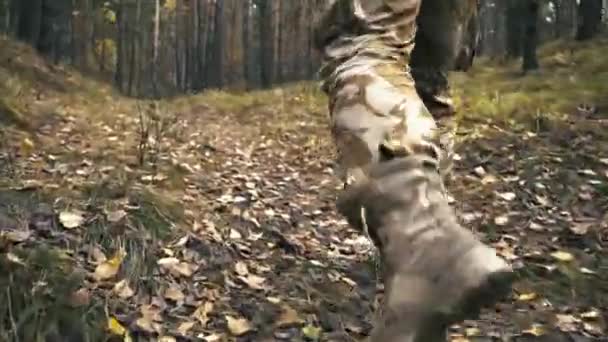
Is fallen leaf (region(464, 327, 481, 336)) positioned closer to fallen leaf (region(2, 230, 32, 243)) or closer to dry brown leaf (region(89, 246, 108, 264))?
dry brown leaf (region(89, 246, 108, 264))

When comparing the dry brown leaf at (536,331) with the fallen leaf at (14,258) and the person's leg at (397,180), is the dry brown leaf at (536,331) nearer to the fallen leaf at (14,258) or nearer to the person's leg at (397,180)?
the person's leg at (397,180)

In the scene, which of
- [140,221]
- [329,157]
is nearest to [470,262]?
[140,221]

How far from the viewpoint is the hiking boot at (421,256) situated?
1.34 m

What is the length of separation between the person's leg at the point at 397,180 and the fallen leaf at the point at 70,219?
1.60 meters

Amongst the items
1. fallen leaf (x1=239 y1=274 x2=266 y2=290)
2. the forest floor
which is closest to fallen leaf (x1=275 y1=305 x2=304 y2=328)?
the forest floor

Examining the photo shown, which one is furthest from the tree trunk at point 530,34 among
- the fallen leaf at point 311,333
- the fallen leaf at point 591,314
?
the fallen leaf at point 311,333

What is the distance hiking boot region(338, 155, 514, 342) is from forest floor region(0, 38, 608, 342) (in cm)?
124

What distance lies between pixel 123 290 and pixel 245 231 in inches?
48.1

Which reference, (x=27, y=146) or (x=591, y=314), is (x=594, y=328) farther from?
(x=27, y=146)

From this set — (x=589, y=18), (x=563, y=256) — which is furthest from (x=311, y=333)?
(x=589, y=18)

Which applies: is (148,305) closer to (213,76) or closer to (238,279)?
(238,279)

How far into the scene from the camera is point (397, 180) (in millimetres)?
1562

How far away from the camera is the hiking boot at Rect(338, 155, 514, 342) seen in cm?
134

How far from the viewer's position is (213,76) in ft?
85.1
